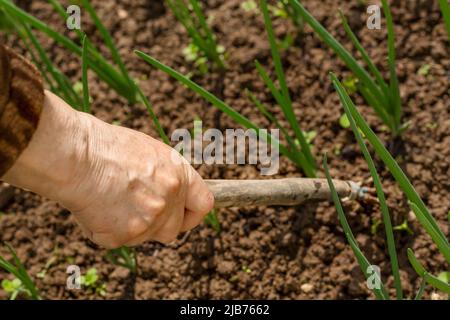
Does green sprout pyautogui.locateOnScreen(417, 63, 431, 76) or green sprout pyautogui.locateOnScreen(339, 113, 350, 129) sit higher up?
green sprout pyautogui.locateOnScreen(417, 63, 431, 76)

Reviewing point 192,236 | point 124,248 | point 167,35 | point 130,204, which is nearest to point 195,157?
point 192,236

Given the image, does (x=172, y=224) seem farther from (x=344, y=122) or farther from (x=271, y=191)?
(x=344, y=122)

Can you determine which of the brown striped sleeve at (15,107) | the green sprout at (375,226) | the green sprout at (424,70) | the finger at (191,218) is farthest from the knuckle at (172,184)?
the green sprout at (424,70)

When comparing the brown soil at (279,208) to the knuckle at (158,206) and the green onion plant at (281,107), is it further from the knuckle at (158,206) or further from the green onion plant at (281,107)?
the knuckle at (158,206)

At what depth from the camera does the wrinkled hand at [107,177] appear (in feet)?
3.84

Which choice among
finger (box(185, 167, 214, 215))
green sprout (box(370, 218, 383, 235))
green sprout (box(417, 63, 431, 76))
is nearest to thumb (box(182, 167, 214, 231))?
finger (box(185, 167, 214, 215))

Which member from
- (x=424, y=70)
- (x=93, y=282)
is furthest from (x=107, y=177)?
(x=424, y=70)

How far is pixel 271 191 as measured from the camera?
60.1 inches

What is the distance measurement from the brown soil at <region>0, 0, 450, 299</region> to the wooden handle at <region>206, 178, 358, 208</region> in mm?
137

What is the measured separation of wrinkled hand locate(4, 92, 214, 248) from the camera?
1.17 m

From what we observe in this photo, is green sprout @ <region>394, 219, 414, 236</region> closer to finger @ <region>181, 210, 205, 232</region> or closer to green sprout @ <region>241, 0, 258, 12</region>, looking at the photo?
finger @ <region>181, 210, 205, 232</region>

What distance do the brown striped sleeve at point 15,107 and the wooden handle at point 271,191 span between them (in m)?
0.42

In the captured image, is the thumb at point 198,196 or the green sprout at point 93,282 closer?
the thumb at point 198,196

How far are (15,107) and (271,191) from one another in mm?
641
